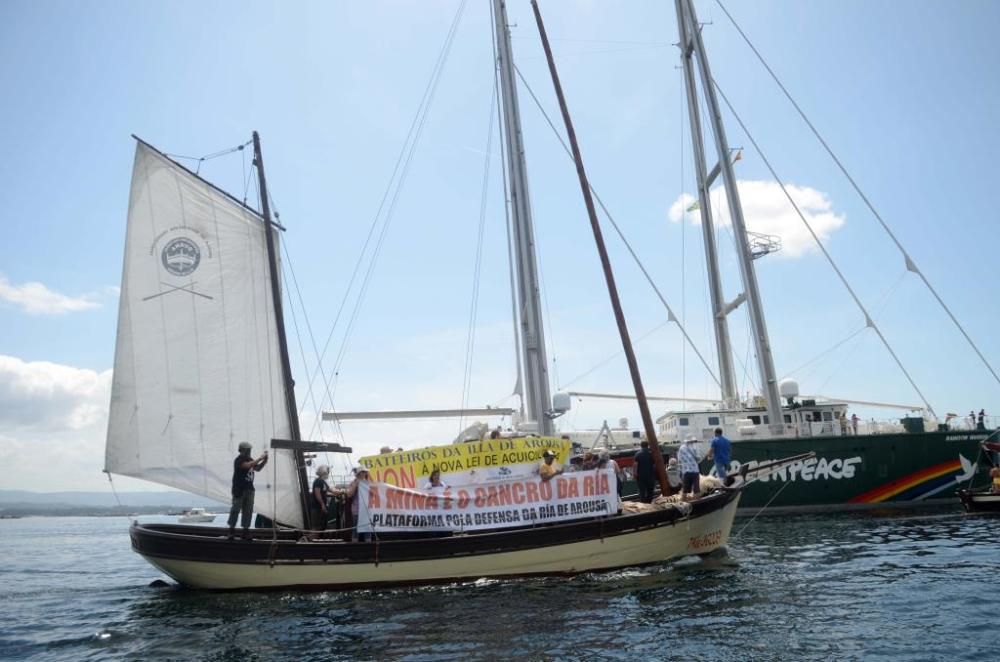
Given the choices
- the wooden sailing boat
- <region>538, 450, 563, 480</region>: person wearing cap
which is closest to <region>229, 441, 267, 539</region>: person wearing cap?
the wooden sailing boat

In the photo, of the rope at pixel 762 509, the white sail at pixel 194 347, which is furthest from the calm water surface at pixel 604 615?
the rope at pixel 762 509

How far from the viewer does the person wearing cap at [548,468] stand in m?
16.6

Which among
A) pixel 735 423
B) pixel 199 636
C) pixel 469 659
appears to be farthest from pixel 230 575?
pixel 735 423

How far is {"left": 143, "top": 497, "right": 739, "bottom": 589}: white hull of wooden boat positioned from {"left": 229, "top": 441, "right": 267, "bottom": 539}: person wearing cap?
105cm

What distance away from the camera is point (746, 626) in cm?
1080

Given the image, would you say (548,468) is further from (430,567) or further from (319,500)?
(319,500)

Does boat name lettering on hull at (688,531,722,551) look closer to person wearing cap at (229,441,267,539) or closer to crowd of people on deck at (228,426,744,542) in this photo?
crowd of people on deck at (228,426,744,542)

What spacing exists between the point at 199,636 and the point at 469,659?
18.1ft

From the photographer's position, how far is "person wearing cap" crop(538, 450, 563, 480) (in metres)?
16.6

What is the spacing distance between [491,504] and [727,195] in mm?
22603

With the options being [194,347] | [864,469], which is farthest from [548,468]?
[864,469]

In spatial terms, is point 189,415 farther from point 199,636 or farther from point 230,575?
point 199,636

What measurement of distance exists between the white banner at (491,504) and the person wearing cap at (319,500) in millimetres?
1781

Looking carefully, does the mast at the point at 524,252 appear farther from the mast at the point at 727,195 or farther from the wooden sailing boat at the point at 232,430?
the mast at the point at 727,195
